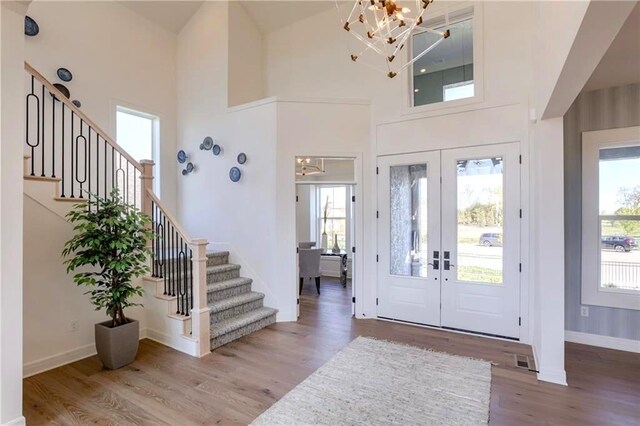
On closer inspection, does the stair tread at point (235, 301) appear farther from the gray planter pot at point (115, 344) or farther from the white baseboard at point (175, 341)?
the gray planter pot at point (115, 344)

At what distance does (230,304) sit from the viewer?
4.28 metres

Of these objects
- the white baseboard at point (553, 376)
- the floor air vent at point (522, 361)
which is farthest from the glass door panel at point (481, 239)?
the white baseboard at point (553, 376)

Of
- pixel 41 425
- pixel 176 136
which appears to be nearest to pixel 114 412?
pixel 41 425

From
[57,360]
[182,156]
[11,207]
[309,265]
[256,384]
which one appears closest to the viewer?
[11,207]

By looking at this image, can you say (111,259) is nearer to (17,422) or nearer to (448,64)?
(17,422)

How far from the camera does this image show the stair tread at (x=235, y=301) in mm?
4125

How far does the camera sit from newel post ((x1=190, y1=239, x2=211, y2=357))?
140 inches

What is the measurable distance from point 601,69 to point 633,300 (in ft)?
8.44

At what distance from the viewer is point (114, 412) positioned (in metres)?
2.55

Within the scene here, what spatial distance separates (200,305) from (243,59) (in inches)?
164

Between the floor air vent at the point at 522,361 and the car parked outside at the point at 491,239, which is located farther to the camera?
the car parked outside at the point at 491,239

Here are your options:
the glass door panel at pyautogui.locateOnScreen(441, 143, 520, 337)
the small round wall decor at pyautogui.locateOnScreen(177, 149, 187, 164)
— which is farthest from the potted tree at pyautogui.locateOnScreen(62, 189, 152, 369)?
the glass door panel at pyautogui.locateOnScreen(441, 143, 520, 337)

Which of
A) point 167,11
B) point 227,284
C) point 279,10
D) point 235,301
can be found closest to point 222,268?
point 227,284

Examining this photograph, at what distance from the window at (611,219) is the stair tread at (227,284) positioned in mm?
4409
